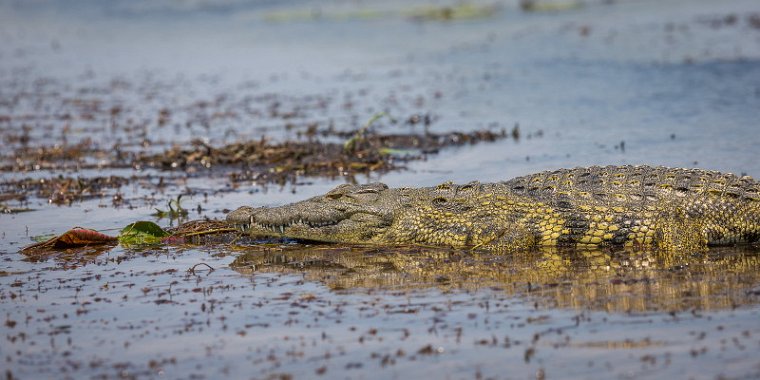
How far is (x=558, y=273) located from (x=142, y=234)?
3920 millimetres

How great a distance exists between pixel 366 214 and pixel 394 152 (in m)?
Result: 5.19

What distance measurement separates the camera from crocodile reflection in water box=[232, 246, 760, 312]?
7.32 meters

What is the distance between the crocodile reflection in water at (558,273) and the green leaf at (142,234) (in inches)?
39.8

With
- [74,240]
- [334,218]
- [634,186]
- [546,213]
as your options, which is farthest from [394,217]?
[74,240]

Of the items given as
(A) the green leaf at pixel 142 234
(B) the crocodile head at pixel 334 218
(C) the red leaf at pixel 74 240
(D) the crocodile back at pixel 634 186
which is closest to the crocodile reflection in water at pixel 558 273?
(B) the crocodile head at pixel 334 218

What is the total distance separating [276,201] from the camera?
38.3 ft

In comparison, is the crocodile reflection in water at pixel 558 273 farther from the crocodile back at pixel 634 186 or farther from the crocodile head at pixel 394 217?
the crocodile back at pixel 634 186

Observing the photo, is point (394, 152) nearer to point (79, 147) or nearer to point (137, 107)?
point (79, 147)

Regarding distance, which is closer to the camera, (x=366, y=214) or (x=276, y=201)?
(x=366, y=214)

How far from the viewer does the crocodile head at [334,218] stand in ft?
30.8

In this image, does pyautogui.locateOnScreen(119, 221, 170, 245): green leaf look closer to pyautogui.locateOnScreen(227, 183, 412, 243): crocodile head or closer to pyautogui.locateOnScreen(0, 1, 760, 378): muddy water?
pyautogui.locateOnScreen(0, 1, 760, 378): muddy water

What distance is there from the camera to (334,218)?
9.41 m

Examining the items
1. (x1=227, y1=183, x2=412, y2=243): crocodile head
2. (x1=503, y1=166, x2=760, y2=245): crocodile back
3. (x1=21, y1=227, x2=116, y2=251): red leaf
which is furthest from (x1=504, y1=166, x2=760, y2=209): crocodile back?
(x1=21, y1=227, x2=116, y2=251): red leaf

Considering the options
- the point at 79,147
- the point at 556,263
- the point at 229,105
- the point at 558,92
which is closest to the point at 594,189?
the point at 556,263
